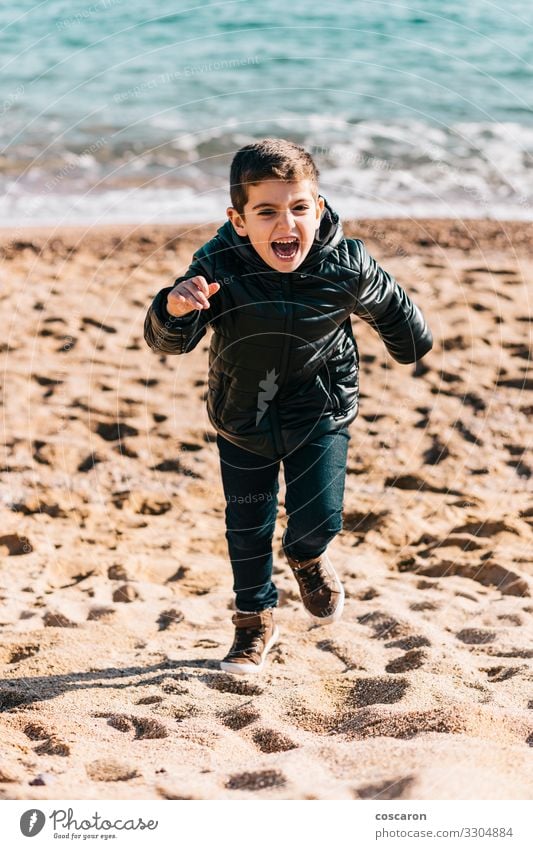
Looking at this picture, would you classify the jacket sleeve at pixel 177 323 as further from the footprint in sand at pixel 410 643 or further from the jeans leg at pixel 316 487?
the footprint in sand at pixel 410 643

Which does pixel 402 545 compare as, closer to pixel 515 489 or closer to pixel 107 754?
pixel 515 489

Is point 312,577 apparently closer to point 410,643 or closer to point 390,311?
point 410,643

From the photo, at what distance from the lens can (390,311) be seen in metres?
3.91

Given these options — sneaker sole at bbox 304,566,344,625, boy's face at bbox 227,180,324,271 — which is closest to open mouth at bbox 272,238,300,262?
boy's face at bbox 227,180,324,271

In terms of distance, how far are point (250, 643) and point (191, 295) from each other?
1.51 metres

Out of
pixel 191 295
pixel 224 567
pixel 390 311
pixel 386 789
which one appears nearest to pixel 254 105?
pixel 224 567

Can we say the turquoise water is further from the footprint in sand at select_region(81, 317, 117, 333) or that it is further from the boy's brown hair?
the boy's brown hair

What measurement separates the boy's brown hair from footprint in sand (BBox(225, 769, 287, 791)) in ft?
6.15

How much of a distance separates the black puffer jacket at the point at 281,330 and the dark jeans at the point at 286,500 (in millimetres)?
74

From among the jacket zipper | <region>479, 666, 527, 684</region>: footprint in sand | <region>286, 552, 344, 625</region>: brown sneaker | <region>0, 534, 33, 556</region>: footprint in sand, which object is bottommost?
<region>479, 666, 527, 684</region>: footprint in sand

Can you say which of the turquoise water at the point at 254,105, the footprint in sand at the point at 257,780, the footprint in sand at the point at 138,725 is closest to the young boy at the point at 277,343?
the footprint in sand at the point at 138,725

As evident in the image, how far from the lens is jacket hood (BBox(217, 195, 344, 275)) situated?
3617 mm

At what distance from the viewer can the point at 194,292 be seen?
3.39 m

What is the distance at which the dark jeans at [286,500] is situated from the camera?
3826mm
